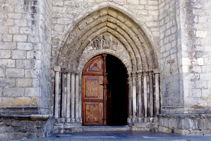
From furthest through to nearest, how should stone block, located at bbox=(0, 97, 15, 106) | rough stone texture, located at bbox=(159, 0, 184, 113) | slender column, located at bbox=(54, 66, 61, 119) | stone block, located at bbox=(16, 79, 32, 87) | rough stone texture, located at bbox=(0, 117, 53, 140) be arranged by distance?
slender column, located at bbox=(54, 66, 61, 119)
rough stone texture, located at bbox=(159, 0, 184, 113)
stone block, located at bbox=(16, 79, 32, 87)
stone block, located at bbox=(0, 97, 15, 106)
rough stone texture, located at bbox=(0, 117, 53, 140)

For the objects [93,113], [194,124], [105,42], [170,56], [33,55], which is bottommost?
[194,124]

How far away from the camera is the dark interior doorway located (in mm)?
7859

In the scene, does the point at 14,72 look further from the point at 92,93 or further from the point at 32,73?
the point at 92,93

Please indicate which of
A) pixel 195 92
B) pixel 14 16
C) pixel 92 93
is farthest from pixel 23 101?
pixel 195 92

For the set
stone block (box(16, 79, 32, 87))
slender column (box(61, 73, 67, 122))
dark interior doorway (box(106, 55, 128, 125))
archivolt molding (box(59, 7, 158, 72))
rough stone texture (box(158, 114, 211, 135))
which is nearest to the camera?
stone block (box(16, 79, 32, 87))

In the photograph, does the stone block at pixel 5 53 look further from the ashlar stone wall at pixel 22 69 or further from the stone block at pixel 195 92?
the stone block at pixel 195 92

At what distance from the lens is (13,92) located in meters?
5.19

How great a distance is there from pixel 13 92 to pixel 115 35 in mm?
3496

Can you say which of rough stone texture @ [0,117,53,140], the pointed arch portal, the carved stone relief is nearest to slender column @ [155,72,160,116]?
the pointed arch portal

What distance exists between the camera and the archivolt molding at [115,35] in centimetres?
693

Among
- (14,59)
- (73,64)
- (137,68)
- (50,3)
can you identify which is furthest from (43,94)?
(137,68)

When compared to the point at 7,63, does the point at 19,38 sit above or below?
above

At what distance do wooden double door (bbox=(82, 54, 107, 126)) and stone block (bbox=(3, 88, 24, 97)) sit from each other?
250 centimetres

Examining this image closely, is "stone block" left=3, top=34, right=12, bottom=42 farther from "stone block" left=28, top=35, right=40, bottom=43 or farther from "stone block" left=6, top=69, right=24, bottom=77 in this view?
"stone block" left=6, top=69, right=24, bottom=77
